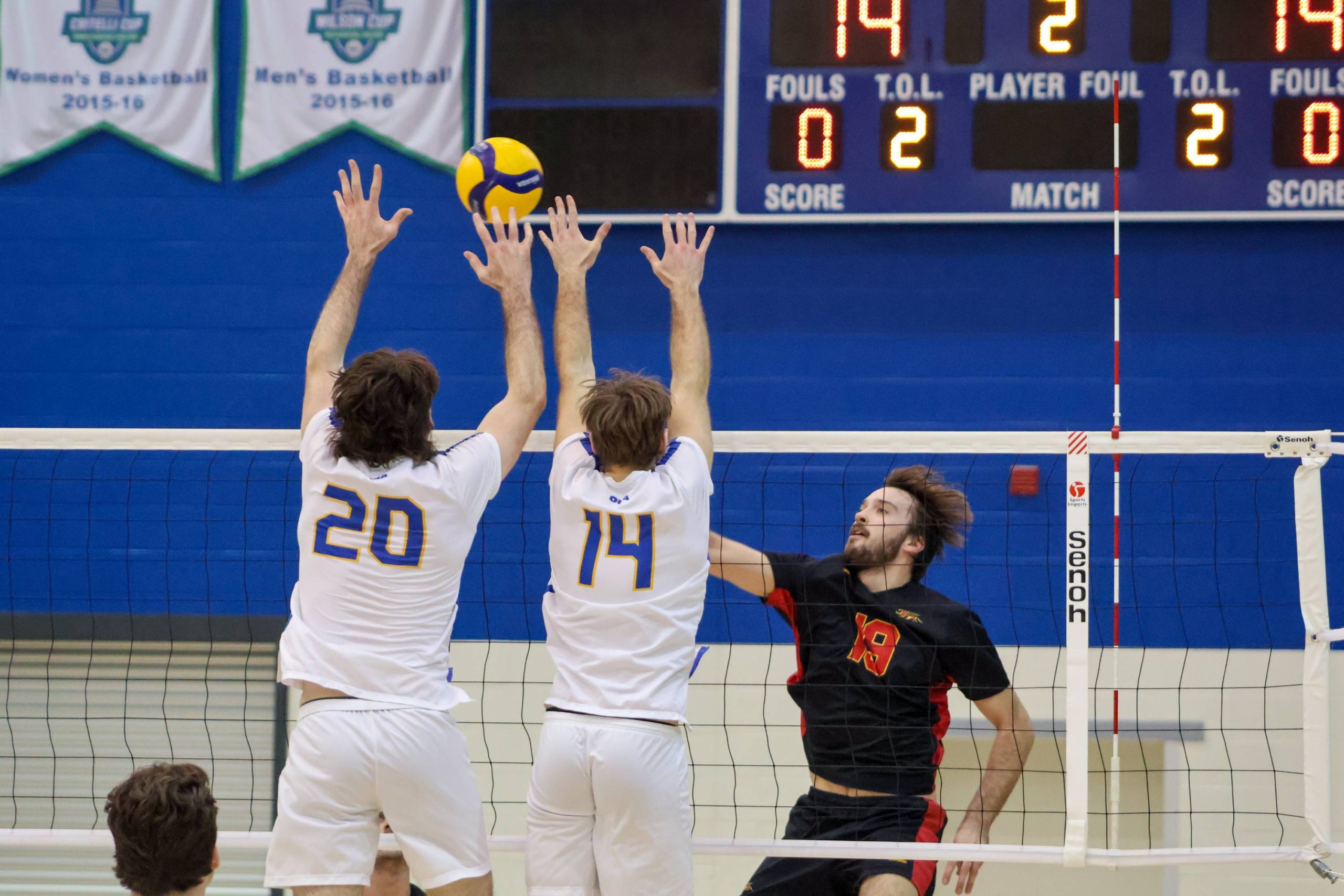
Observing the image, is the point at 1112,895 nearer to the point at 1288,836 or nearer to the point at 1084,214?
the point at 1288,836

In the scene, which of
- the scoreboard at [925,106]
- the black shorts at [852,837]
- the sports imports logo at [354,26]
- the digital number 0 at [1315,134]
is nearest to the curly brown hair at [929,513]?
the black shorts at [852,837]

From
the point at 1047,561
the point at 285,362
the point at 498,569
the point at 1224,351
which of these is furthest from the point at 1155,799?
the point at 285,362

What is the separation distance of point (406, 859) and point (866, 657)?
1831 millimetres

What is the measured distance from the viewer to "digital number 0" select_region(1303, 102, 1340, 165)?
667 cm

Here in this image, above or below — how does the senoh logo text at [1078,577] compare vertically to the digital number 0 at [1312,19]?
below

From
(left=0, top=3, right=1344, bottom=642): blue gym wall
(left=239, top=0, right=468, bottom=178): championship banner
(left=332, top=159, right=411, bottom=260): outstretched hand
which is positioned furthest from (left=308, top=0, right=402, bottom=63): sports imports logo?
(left=332, top=159, right=411, bottom=260): outstretched hand

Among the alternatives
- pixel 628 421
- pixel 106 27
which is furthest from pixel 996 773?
pixel 106 27

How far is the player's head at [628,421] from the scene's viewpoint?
12.8ft

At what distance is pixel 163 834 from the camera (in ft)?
9.85

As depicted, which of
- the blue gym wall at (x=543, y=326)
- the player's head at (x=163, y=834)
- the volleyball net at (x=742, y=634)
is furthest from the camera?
the blue gym wall at (x=543, y=326)

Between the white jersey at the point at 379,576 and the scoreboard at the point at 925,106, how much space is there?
362 cm

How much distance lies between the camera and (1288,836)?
6.95 metres

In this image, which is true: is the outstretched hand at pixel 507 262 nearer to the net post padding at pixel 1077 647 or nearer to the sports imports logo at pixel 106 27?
the net post padding at pixel 1077 647

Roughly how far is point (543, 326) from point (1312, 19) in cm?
418
